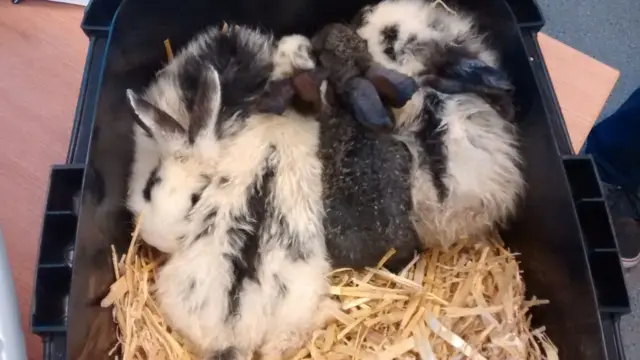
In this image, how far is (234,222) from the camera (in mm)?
959

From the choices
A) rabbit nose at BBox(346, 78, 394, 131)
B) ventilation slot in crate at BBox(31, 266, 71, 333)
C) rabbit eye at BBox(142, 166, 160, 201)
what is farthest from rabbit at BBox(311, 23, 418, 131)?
ventilation slot in crate at BBox(31, 266, 71, 333)

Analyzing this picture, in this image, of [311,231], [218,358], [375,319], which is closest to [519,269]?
[375,319]

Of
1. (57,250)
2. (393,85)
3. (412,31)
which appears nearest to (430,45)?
Answer: (412,31)

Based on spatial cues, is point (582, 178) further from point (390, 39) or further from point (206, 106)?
point (206, 106)

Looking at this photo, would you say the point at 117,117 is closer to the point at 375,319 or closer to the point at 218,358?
the point at 218,358

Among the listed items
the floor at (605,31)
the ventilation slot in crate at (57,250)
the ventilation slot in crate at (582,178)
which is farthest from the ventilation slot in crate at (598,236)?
the floor at (605,31)

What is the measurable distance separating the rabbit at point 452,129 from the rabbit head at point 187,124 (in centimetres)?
21

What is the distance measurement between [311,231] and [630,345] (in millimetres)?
904

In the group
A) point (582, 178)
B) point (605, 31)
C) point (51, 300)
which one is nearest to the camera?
point (51, 300)

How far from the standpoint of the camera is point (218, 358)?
95 cm

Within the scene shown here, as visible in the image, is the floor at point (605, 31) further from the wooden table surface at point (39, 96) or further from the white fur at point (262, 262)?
the white fur at point (262, 262)

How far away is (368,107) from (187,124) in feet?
0.86

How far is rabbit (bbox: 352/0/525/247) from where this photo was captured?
1017mm

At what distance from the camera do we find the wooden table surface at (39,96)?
3.57 feet
